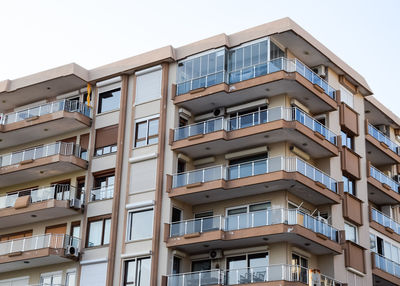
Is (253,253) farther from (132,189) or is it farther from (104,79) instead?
(104,79)

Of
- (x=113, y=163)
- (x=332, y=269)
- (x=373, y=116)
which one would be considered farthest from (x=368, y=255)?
(x=113, y=163)

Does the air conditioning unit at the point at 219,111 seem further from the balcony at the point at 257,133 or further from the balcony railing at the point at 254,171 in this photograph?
the balcony railing at the point at 254,171

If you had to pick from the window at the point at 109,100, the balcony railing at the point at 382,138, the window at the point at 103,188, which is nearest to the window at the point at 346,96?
the balcony railing at the point at 382,138

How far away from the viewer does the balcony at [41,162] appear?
141ft

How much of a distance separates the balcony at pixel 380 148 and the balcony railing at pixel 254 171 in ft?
23.5

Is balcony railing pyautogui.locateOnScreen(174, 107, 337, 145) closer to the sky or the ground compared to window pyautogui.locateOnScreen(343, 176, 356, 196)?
closer to the sky

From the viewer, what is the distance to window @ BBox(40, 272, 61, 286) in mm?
41906

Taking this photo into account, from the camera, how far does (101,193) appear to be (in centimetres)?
4241

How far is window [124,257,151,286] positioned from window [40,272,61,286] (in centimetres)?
453

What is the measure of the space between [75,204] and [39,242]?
107 inches

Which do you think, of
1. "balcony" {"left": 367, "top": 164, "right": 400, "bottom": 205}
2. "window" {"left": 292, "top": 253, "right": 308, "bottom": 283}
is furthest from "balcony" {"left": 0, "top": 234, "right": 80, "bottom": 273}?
"balcony" {"left": 367, "top": 164, "right": 400, "bottom": 205}

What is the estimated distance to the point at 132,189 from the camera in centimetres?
4116

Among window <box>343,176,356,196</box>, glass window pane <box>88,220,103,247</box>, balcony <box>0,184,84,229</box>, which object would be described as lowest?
glass window pane <box>88,220,103,247</box>

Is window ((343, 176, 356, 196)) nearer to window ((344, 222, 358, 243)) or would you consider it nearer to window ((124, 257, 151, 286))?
window ((344, 222, 358, 243))
